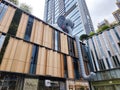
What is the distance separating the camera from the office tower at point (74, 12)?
52.7 m

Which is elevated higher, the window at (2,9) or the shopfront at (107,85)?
the window at (2,9)

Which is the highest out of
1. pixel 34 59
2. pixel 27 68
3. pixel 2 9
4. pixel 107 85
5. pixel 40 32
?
pixel 2 9

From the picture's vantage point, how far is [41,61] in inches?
475

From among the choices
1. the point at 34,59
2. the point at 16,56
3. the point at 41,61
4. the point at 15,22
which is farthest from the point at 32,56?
the point at 15,22

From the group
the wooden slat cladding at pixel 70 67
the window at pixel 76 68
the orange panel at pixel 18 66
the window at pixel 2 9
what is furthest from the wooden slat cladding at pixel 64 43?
the window at pixel 2 9

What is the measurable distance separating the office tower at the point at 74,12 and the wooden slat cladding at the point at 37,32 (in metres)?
37.1

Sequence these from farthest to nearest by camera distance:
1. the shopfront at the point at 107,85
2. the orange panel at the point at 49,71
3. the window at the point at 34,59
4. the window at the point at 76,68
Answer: the window at the point at 76,68 → the shopfront at the point at 107,85 → the orange panel at the point at 49,71 → the window at the point at 34,59

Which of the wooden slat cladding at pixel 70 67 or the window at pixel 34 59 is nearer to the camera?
the window at pixel 34 59

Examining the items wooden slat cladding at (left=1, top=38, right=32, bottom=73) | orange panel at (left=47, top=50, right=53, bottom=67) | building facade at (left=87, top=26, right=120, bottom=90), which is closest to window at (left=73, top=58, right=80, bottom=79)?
building facade at (left=87, top=26, right=120, bottom=90)

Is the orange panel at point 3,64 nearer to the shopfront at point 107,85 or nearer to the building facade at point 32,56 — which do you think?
the building facade at point 32,56

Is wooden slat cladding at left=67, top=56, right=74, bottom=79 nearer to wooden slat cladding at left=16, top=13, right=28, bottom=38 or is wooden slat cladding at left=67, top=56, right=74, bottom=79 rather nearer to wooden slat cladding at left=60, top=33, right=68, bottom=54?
wooden slat cladding at left=60, top=33, right=68, bottom=54

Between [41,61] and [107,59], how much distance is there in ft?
34.2

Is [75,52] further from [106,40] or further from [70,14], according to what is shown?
[70,14]

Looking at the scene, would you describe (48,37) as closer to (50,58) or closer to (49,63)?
(50,58)
